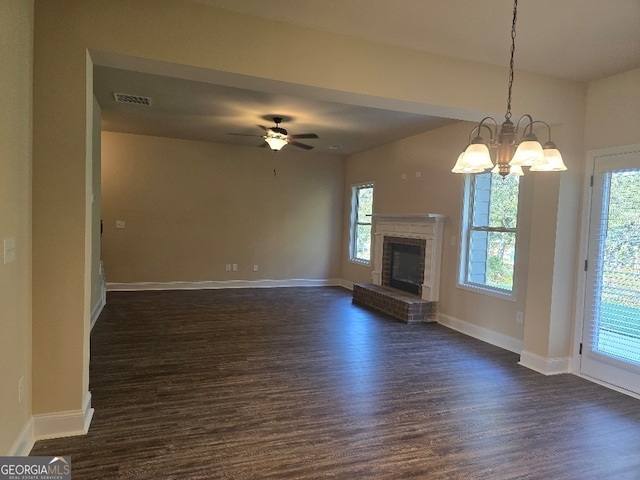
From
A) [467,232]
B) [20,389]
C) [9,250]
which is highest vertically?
[467,232]

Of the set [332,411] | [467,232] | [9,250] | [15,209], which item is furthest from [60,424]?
[467,232]

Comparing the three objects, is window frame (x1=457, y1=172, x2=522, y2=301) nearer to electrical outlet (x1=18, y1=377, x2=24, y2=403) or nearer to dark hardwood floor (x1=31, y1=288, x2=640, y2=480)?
dark hardwood floor (x1=31, y1=288, x2=640, y2=480)

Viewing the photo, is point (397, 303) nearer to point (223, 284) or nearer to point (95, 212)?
point (223, 284)

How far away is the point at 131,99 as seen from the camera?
492cm

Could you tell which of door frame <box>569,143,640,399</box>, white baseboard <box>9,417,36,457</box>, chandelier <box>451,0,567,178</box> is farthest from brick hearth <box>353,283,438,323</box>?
white baseboard <box>9,417,36,457</box>

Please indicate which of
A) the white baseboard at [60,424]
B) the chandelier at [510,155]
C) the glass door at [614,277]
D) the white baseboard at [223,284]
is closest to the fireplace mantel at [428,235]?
the glass door at [614,277]

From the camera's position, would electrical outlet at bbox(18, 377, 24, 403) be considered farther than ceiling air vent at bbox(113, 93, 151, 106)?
No

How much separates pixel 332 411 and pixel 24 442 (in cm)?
191

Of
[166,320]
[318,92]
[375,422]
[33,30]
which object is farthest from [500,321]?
[33,30]

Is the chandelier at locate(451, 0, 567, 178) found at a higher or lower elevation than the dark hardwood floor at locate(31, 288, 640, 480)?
higher

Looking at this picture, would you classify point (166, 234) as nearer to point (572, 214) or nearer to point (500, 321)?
point (500, 321)

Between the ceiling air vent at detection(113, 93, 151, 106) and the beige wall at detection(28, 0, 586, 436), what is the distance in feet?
7.79

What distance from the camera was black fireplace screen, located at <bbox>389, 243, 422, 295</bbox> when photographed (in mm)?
6348

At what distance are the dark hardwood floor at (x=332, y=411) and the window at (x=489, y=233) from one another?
81cm
